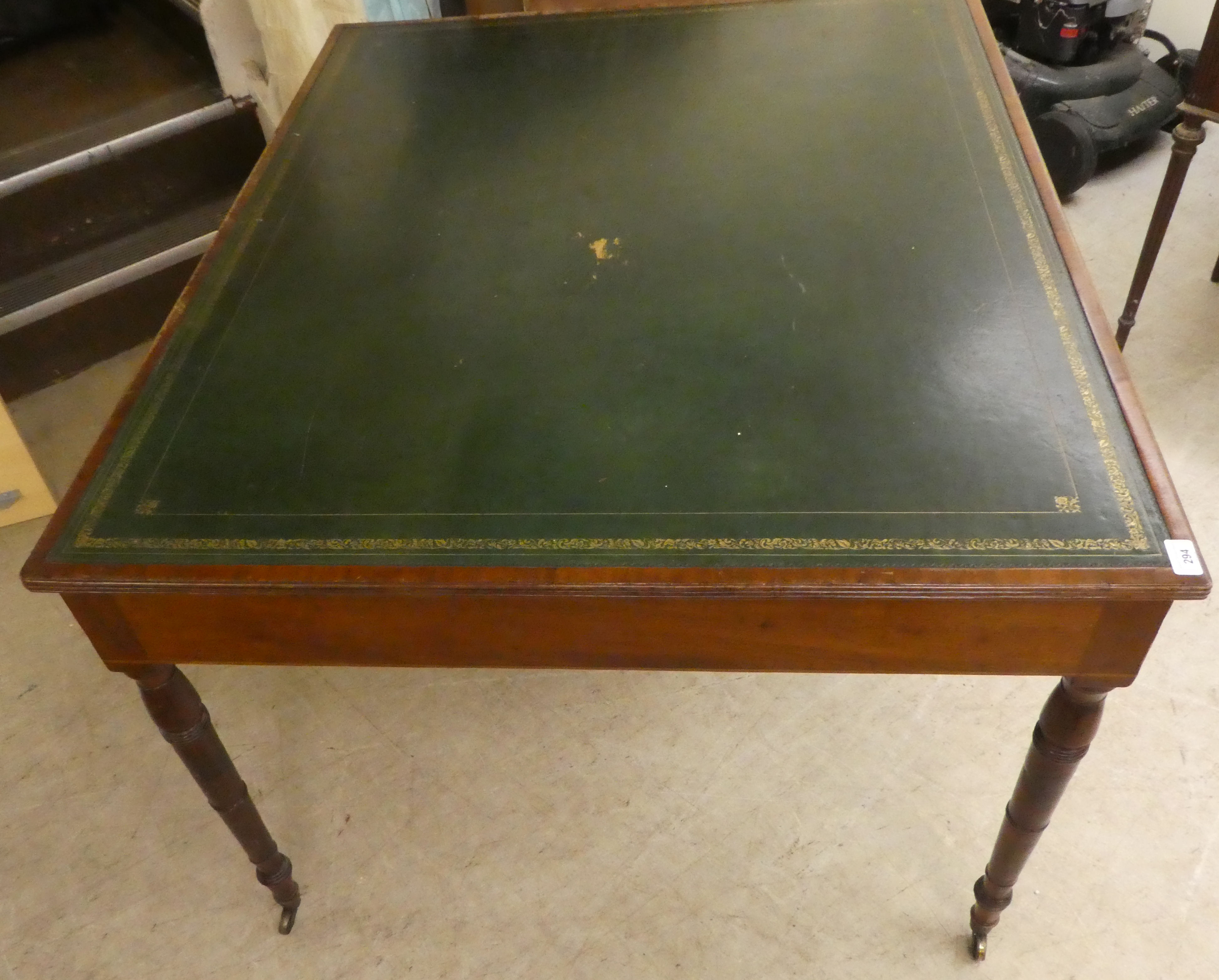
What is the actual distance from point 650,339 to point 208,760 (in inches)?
29.2

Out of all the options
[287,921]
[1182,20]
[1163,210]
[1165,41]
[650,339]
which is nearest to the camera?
[650,339]

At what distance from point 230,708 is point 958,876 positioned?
1.22 metres

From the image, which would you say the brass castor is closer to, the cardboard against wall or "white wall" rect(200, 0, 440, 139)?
the cardboard against wall

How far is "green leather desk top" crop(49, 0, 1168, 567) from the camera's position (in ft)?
3.57

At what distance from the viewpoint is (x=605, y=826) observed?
5.57 ft

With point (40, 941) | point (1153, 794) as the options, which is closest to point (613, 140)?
point (1153, 794)

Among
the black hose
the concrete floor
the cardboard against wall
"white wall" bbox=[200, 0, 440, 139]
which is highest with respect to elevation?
"white wall" bbox=[200, 0, 440, 139]

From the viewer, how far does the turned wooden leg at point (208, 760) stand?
4.14ft

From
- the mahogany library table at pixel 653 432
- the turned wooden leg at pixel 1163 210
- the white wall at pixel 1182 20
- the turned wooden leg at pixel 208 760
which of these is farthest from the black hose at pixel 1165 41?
the turned wooden leg at pixel 208 760

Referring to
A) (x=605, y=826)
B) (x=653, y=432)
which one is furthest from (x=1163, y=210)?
(x=605, y=826)

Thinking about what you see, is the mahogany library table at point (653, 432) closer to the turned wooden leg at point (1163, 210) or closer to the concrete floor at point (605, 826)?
the concrete floor at point (605, 826)

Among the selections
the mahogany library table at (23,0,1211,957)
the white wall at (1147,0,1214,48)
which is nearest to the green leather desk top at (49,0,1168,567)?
the mahogany library table at (23,0,1211,957)

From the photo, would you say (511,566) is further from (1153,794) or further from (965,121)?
(1153,794)

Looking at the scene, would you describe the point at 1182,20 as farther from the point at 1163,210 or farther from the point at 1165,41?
the point at 1163,210
